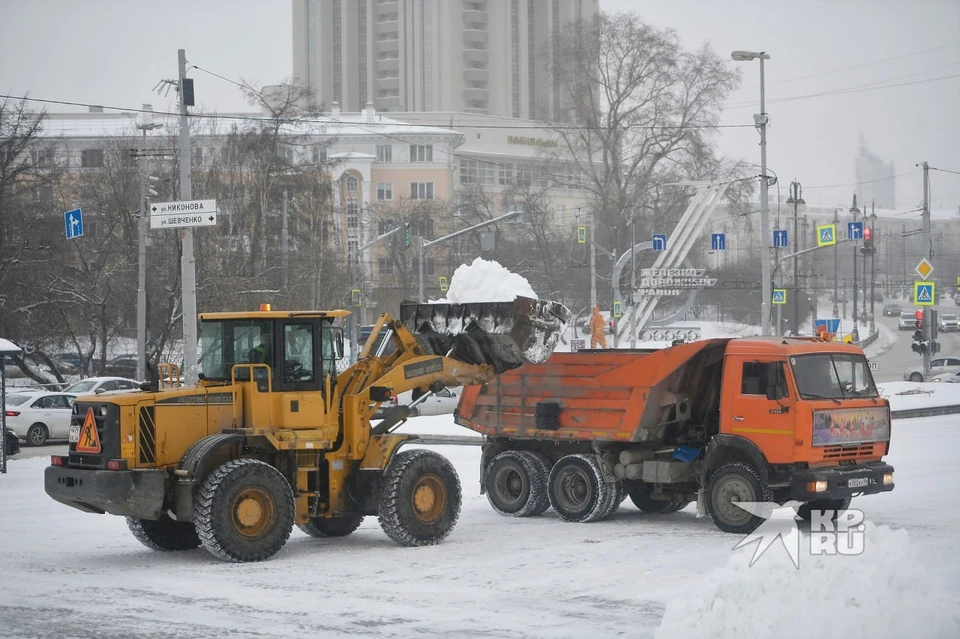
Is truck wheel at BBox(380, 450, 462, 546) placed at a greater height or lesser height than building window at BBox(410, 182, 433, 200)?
lesser

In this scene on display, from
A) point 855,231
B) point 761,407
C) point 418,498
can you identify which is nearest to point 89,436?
point 418,498

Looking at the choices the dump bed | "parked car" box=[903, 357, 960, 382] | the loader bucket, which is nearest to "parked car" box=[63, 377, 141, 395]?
the dump bed

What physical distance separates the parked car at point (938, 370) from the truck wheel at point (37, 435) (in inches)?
1426

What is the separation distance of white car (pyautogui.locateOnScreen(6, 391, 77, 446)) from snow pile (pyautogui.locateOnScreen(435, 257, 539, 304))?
68.4 feet

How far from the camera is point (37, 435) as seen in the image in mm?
32844

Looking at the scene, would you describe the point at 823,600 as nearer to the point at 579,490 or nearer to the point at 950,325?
the point at 579,490

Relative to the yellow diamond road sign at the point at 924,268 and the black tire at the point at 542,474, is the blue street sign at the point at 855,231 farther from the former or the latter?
the black tire at the point at 542,474

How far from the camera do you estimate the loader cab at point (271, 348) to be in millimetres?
13844

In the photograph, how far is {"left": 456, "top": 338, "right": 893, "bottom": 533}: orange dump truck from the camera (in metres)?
14.6

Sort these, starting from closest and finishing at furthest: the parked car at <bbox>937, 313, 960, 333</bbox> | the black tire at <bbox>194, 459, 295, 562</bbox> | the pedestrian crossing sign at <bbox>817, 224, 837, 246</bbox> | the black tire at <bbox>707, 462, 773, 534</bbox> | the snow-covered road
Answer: the snow-covered road < the black tire at <bbox>194, 459, 295, 562</bbox> < the black tire at <bbox>707, 462, 773, 534</bbox> < the pedestrian crossing sign at <bbox>817, 224, 837, 246</bbox> < the parked car at <bbox>937, 313, 960, 333</bbox>

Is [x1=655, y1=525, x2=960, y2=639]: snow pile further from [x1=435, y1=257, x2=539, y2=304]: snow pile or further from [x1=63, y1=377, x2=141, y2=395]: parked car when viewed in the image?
[x1=63, y1=377, x2=141, y2=395]: parked car

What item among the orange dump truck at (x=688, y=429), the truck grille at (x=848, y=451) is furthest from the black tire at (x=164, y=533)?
the truck grille at (x=848, y=451)

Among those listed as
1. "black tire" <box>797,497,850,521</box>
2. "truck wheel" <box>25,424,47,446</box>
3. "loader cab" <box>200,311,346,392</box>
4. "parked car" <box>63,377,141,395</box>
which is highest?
"loader cab" <box>200,311,346,392</box>

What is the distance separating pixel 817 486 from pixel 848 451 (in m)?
0.87
